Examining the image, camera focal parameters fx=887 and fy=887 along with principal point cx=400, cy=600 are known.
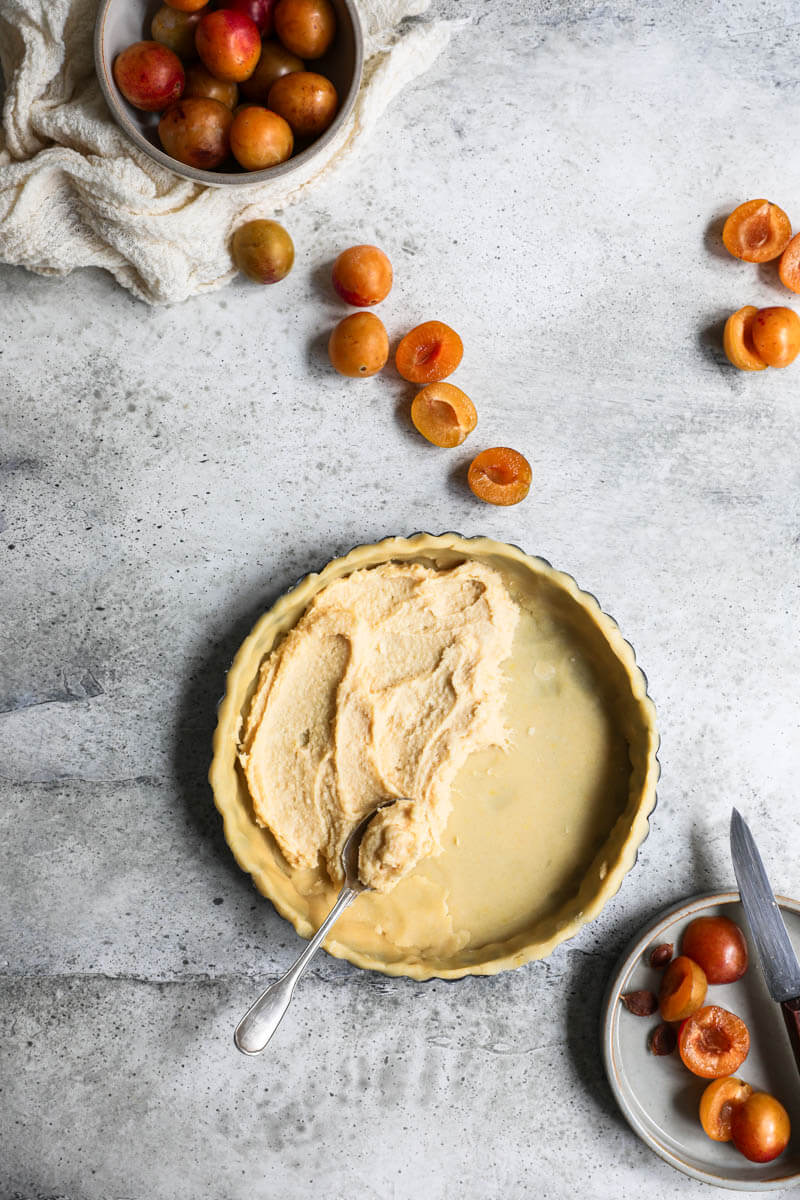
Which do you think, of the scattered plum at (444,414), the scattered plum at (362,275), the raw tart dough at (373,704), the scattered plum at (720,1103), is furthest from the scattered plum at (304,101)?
the scattered plum at (720,1103)

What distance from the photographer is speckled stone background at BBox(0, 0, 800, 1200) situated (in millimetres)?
1894

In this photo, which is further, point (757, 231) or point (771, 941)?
point (757, 231)

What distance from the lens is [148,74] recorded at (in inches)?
65.1

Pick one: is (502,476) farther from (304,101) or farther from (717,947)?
(717,947)

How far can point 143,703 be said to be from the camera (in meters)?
1.90

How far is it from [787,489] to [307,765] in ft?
3.99

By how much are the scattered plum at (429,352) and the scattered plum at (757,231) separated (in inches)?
25.4

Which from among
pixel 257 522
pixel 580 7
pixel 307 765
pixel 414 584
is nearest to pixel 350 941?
pixel 307 765

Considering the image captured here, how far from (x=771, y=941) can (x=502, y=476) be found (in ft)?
3.61

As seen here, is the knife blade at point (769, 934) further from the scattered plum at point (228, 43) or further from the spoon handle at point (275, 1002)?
the scattered plum at point (228, 43)


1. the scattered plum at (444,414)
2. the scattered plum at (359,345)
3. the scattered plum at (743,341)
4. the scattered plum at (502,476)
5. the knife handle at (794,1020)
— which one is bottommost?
the knife handle at (794,1020)

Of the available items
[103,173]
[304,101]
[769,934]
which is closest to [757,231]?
[304,101]

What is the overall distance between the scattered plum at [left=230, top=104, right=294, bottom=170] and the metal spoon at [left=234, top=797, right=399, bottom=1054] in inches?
49.5

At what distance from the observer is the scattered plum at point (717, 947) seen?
72.0 inches
